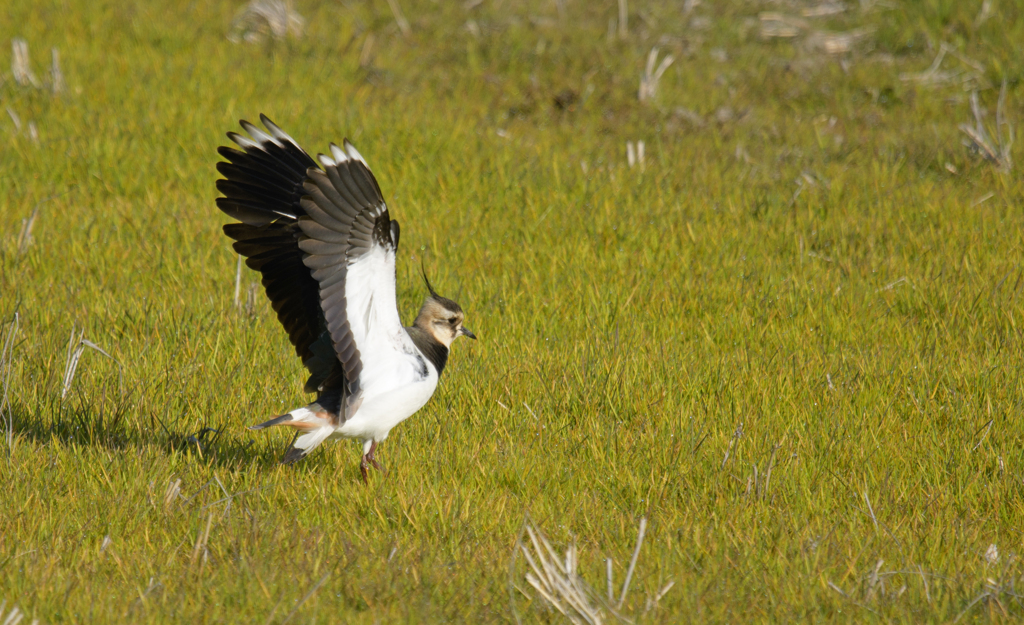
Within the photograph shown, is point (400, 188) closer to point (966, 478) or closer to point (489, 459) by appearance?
point (489, 459)

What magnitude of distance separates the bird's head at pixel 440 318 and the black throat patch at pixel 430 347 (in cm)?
3

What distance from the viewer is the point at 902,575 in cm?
343

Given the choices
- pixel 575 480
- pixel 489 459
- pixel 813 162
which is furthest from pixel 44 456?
pixel 813 162

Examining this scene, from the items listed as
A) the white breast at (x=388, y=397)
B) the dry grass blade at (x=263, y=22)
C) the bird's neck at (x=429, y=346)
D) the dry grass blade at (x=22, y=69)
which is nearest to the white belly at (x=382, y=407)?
the white breast at (x=388, y=397)

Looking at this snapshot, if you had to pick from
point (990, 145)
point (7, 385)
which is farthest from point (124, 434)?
point (990, 145)

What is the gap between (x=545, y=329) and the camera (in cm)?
553

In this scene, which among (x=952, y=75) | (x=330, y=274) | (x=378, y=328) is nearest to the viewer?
(x=330, y=274)

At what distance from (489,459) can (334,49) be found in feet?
19.8

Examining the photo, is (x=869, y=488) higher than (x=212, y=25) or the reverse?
the reverse

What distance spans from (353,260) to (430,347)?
0.80m

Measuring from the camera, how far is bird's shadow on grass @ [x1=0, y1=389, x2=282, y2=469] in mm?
4230

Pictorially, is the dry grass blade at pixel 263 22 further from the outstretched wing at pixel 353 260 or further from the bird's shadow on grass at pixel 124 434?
the outstretched wing at pixel 353 260

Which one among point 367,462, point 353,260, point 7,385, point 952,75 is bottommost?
point 952,75

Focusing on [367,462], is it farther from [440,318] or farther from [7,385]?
[7,385]
